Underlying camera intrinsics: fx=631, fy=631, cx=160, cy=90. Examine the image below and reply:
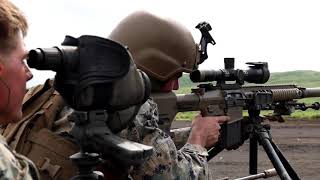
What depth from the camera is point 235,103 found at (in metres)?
5.27

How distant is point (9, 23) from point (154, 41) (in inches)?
88.6

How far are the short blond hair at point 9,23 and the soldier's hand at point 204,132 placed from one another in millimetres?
2199

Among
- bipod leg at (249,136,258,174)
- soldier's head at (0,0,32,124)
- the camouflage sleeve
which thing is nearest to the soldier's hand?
the camouflage sleeve

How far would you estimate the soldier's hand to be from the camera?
13.4 ft

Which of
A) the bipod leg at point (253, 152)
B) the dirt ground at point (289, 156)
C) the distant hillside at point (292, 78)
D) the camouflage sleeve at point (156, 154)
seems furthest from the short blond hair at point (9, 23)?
the distant hillside at point (292, 78)

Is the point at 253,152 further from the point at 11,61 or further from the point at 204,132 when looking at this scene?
the point at 11,61

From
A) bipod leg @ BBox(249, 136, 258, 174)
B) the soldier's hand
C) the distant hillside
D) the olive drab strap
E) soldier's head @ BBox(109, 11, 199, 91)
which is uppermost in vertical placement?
soldier's head @ BBox(109, 11, 199, 91)

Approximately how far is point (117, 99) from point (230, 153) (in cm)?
1322

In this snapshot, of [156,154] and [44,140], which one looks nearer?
[44,140]

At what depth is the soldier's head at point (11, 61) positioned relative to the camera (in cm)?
190

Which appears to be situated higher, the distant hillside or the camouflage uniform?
the camouflage uniform

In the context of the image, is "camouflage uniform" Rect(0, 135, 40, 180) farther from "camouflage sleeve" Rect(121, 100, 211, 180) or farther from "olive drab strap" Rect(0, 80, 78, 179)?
"camouflage sleeve" Rect(121, 100, 211, 180)

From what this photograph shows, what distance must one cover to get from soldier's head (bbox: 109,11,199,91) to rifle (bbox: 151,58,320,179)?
178 millimetres

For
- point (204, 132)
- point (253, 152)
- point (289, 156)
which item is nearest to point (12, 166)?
point (204, 132)
